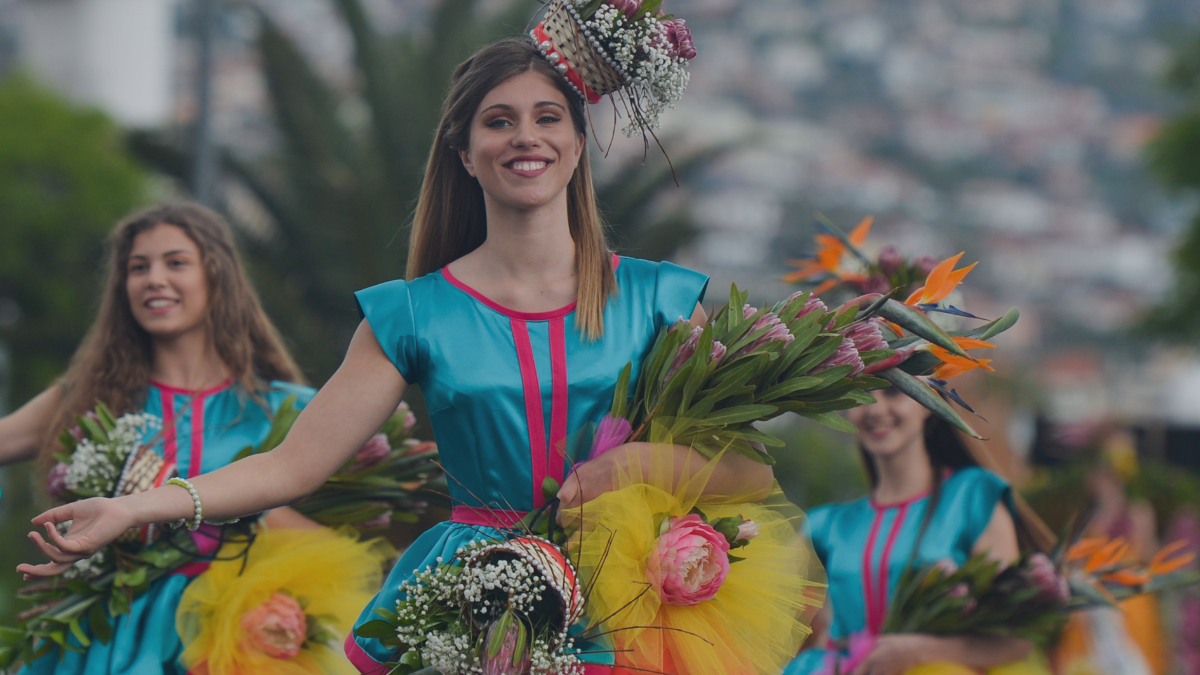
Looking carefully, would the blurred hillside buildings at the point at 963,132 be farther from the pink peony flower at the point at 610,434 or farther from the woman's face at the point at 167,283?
the pink peony flower at the point at 610,434

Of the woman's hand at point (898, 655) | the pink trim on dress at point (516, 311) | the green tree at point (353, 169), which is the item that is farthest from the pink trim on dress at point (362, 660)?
the green tree at point (353, 169)

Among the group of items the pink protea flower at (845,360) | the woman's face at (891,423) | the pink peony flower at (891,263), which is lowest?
the woman's face at (891,423)

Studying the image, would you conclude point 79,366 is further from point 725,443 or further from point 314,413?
point 725,443

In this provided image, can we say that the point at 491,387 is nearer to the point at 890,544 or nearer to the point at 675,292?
the point at 675,292

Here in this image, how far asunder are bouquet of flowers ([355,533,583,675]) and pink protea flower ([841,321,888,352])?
2.76ft

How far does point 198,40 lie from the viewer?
37.5ft

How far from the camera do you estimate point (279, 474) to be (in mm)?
3025

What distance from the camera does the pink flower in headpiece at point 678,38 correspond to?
3182mm

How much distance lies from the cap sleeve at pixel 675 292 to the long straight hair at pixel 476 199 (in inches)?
4.8

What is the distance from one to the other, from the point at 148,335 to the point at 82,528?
208cm

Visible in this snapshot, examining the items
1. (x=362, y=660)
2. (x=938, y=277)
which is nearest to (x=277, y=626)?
(x=362, y=660)

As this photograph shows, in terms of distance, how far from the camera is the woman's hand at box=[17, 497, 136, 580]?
2.79m

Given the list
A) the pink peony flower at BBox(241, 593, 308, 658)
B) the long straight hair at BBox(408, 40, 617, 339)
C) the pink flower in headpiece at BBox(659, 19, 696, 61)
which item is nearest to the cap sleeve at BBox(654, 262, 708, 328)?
the long straight hair at BBox(408, 40, 617, 339)

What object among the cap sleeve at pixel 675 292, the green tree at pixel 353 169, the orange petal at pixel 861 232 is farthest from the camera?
the green tree at pixel 353 169
